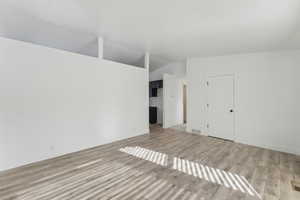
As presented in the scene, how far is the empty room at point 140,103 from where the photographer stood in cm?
253

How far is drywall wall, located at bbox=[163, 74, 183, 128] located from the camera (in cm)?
696

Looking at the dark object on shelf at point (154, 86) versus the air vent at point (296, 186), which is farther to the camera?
the dark object on shelf at point (154, 86)

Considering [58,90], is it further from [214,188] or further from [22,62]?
[214,188]

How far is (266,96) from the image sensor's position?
4500 mm

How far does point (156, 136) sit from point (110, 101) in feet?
6.79

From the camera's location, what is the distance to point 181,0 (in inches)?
94.9

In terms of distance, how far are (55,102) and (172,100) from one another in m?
4.84

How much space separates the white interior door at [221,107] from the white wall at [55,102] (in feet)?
9.60

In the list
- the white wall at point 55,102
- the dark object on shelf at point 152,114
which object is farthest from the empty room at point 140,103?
the dark object on shelf at point 152,114

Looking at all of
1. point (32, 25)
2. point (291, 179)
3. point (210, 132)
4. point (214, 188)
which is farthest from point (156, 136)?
point (32, 25)

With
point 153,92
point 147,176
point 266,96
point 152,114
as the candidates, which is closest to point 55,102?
point 147,176

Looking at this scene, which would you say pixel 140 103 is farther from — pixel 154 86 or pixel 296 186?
pixel 296 186

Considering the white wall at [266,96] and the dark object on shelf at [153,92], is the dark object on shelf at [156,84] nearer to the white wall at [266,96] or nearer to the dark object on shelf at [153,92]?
the dark object on shelf at [153,92]

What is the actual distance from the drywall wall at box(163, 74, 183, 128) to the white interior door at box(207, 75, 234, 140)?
6.12 feet
